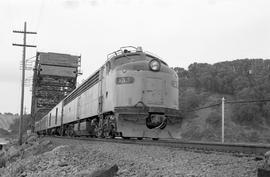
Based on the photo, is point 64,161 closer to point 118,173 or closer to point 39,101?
point 118,173

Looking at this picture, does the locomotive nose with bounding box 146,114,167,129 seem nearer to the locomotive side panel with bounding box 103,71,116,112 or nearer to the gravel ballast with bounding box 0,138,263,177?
the locomotive side panel with bounding box 103,71,116,112

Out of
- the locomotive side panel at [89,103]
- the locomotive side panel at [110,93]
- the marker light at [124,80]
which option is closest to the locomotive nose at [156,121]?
the locomotive side panel at [110,93]

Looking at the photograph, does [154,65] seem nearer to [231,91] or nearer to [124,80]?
[124,80]

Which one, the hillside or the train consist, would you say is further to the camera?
the hillside

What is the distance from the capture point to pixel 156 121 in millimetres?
12664

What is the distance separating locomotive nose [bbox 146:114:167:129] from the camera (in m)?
12.6

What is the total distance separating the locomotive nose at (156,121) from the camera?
41.5ft

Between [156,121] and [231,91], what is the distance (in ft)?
141

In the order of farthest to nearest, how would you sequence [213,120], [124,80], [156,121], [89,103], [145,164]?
[213,120], [89,103], [124,80], [156,121], [145,164]

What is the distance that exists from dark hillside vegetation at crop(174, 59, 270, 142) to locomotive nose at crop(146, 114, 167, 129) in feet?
29.0

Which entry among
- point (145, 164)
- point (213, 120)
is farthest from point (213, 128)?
point (145, 164)

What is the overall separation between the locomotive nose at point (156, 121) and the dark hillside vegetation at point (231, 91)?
8824 mm

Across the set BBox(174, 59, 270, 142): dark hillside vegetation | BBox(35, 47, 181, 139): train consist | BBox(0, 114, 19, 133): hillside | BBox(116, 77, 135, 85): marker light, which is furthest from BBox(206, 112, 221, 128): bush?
BBox(0, 114, 19, 133): hillside

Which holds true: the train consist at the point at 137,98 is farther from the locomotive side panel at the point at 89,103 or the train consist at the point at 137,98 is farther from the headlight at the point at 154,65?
the locomotive side panel at the point at 89,103
